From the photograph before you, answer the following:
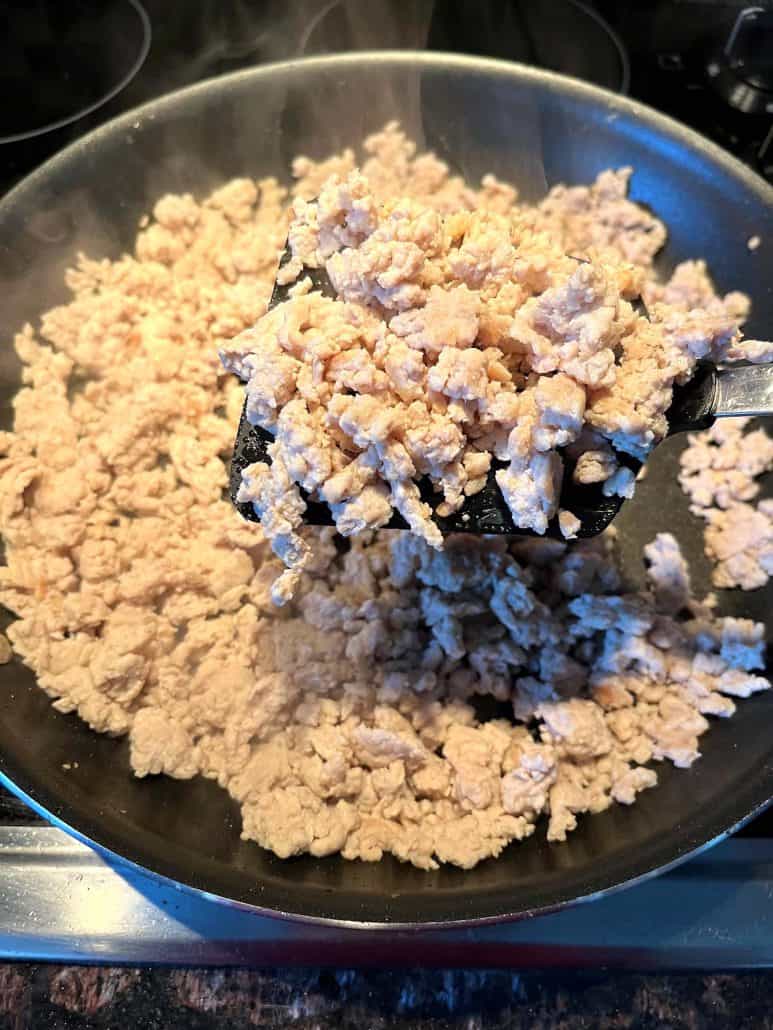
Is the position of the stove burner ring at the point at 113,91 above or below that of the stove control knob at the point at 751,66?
below

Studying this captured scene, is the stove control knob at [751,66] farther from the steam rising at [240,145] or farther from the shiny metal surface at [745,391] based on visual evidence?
the shiny metal surface at [745,391]

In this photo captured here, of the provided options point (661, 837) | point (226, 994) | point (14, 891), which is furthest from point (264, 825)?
point (661, 837)

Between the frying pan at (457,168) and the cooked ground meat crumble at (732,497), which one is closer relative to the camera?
the frying pan at (457,168)

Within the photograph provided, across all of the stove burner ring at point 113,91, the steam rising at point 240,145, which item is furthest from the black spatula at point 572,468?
the stove burner ring at point 113,91

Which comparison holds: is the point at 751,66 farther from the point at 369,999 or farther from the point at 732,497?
the point at 369,999

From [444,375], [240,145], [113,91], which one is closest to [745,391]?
[444,375]

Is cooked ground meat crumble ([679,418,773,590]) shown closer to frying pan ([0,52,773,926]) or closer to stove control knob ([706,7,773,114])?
frying pan ([0,52,773,926])

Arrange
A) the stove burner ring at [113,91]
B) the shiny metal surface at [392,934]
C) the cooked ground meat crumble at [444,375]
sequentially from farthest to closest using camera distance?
the stove burner ring at [113,91]
the shiny metal surface at [392,934]
the cooked ground meat crumble at [444,375]

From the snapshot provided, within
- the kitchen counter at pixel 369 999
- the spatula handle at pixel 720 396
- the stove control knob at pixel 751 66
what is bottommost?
the kitchen counter at pixel 369 999

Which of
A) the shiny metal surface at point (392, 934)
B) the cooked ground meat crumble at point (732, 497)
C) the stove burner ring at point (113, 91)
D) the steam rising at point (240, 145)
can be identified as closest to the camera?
the shiny metal surface at point (392, 934)
